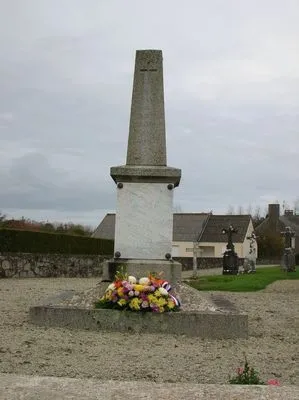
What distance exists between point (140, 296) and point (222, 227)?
56.0m

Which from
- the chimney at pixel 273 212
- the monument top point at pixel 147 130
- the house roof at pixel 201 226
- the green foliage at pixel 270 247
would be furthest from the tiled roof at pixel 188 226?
the monument top point at pixel 147 130

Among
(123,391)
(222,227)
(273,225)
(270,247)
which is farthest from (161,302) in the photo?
(273,225)

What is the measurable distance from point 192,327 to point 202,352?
0.98 meters

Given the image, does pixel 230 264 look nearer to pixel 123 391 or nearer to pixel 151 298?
pixel 151 298

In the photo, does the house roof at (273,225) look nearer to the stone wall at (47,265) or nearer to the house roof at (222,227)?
the house roof at (222,227)

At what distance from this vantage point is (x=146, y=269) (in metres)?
8.04

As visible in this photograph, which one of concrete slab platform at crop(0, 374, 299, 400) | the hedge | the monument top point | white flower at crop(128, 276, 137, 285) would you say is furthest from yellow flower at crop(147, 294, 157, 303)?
the hedge

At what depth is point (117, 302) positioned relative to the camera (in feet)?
23.4

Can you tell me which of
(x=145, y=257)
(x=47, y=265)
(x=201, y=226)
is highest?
(x=201, y=226)

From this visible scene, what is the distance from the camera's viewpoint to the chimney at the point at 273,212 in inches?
2990

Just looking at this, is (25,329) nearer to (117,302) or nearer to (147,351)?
(117,302)

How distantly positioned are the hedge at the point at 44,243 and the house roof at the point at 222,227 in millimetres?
34449

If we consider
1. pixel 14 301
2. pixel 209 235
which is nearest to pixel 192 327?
pixel 14 301

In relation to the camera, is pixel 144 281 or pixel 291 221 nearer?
pixel 144 281
